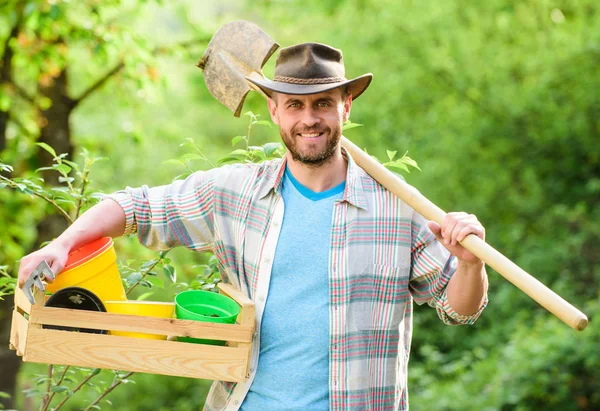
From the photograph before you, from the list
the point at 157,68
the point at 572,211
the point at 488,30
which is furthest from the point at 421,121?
the point at 157,68

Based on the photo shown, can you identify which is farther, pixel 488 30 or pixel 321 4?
pixel 321 4

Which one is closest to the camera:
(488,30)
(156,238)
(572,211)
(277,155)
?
(156,238)

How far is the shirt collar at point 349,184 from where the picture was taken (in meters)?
2.48

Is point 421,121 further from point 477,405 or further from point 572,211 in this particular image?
point 477,405

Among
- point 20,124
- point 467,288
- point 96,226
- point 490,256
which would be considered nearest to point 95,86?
point 20,124

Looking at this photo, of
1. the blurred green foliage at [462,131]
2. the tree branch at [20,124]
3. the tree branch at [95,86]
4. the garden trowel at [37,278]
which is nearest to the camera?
the garden trowel at [37,278]

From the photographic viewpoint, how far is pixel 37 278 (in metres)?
2.19

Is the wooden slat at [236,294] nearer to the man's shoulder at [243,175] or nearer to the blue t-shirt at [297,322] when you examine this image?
the blue t-shirt at [297,322]

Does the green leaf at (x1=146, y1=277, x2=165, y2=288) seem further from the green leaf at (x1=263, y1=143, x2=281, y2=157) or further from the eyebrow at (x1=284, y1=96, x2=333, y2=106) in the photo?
the eyebrow at (x1=284, y1=96, x2=333, y2=106)

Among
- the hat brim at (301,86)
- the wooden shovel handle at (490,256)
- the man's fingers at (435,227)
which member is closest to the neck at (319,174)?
the wooden shovel handle at (490,256)

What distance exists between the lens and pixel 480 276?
2326mm

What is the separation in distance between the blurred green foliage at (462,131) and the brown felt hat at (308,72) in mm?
4510

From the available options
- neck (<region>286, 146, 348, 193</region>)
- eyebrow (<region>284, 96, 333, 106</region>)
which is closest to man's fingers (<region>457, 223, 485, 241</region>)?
neck (<region>286, 146, 348, 193</region>)

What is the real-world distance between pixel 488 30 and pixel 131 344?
9.39m
